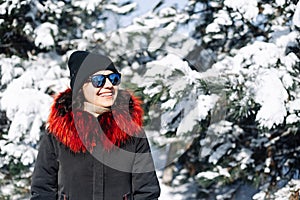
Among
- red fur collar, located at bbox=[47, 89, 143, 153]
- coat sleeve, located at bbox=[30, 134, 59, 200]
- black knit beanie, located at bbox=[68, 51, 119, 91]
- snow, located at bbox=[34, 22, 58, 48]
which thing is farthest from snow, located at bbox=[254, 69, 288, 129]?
snow, located at bbox=[34, 22, 58, 48]

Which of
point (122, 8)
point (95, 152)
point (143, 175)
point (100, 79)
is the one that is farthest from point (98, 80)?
point (122, 8)

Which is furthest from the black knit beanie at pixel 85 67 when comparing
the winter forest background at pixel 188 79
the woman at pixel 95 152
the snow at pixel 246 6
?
the snow at pixel 246 6

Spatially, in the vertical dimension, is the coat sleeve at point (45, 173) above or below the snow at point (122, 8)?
below

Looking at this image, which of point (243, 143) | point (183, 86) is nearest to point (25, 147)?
point (183, 86)

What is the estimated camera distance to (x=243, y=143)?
5.12m

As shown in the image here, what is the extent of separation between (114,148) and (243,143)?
3016mm

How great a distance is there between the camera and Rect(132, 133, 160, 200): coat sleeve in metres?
2.35

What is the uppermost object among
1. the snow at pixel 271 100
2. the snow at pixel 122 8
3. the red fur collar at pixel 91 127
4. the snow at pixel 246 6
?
the snow at pixel 246 6

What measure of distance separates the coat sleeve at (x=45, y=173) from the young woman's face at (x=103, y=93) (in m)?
0.29

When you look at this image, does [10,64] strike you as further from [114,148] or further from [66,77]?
[114,148]

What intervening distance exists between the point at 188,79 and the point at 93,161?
158 centimetres

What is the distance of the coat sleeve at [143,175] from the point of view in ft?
7.70

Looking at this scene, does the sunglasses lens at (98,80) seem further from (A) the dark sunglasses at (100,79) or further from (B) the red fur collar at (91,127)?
(B) the red fur collar at (91,127)

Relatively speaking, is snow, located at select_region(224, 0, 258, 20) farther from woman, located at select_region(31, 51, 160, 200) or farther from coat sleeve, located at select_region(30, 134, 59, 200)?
coat sleeve, located at select_region(30, 134, 59, 200)
